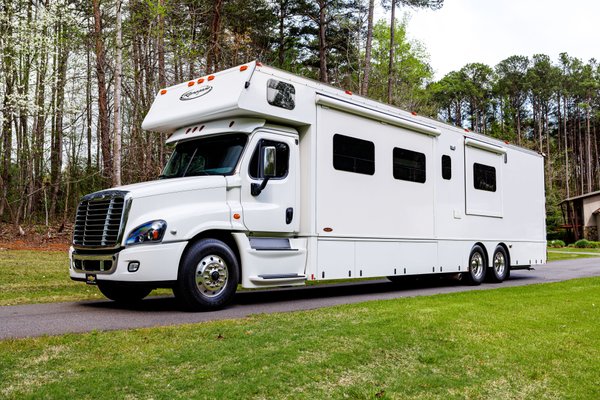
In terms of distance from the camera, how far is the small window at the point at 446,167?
1281 centimetres

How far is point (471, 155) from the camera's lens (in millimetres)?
13805

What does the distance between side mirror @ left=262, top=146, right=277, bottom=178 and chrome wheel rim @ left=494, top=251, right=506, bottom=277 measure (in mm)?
7958

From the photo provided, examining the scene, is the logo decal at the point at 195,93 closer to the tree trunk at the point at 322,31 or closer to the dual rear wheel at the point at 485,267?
the dual rear wheel at the point at 485,267

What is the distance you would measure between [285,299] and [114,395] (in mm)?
6255

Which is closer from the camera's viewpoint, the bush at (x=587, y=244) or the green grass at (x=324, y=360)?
the green grass at (x=324, y=360)

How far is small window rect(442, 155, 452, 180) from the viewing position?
42.0 ft

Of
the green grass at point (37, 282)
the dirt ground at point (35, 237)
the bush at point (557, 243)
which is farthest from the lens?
the bush at point (557, 243)

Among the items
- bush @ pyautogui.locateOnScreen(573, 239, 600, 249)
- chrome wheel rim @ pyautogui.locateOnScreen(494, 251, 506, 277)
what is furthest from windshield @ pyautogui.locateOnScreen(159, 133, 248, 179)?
bush @ pyautogui.locateOnScreen(573, 239, 600, 249)

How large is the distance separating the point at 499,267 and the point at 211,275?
30.3 ft

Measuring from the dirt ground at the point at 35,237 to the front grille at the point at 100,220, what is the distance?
13198mm

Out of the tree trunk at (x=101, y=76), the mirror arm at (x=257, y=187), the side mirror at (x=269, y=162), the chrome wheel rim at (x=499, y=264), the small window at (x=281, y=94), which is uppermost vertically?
the tree trunk at (x=101, y=76)

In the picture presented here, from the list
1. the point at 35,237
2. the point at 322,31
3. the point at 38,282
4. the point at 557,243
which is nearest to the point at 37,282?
the point at 38,282

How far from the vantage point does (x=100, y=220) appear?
8102mm

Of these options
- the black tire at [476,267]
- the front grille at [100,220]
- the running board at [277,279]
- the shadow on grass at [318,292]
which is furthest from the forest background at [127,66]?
the running board at [277,279]
